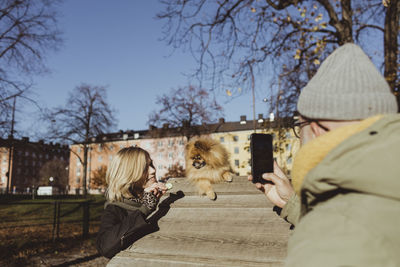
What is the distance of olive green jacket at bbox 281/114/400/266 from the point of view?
0.79 metres

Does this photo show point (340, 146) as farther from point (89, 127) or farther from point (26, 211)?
point (89, 127)

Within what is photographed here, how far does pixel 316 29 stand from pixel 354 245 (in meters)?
6.36

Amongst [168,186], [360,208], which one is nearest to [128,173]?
[168,186]

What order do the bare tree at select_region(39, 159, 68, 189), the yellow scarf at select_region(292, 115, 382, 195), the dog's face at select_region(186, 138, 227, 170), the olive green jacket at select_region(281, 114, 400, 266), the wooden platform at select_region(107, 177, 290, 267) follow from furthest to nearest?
the bare tree at select_region(39, 159, 68, 189) → the dog's face at select_region(186, 138, 227, 170) → the wooden platform at select_region(107, 177, 290, 267) → the yellow scarf at select_region(292, 115, 382, 195) → the olive green jacket at select_region(281, 114, 400, 266)

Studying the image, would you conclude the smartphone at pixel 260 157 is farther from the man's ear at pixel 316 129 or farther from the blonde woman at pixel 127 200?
the blonde woman at pixel 127 200

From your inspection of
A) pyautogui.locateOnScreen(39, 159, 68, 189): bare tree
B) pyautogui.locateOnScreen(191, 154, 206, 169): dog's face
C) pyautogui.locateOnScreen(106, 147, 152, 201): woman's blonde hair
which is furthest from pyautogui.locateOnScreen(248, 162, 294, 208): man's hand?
pyautogui.locateOnScreen(39, 159, 68, 189): bare tree

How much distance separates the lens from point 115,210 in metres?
2.56

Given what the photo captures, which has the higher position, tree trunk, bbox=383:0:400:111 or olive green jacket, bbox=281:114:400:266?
tree trunk, bbox=383:0:400:111

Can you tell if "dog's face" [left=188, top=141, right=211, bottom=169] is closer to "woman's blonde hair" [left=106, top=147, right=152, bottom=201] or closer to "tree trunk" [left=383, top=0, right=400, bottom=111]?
"woman's blonde hair" [left=106, top=147, right=152, bottom=201]

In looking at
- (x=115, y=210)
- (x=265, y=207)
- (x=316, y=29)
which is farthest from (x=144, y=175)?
(x=316, y=29)

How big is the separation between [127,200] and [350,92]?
218 cm

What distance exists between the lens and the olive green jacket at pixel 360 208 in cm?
79

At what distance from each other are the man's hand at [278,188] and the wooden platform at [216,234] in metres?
0.30

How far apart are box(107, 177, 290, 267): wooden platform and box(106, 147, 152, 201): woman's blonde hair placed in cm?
35
